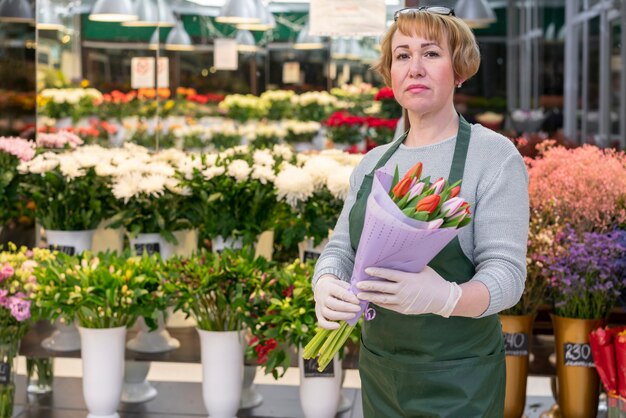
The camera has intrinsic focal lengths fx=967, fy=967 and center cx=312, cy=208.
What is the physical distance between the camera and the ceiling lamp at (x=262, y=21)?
465cm

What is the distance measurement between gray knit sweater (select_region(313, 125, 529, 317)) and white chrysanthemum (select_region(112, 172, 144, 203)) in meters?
1.77

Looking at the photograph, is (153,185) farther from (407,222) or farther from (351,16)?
(407,222)

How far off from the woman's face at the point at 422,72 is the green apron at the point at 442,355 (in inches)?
4.1

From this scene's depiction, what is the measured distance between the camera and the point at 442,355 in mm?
2041

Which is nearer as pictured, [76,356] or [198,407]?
[76,356]

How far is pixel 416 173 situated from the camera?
1826 mm

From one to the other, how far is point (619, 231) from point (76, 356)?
78.9 inches

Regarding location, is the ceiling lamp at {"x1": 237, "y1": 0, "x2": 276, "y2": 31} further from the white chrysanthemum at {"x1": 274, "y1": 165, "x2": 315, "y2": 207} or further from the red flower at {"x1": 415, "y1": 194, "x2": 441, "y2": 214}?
the red flower at {"x1": 415, "y1": 194, "x2": 441, "y2": 214}

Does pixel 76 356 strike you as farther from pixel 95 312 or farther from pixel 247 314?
pixel 247 314

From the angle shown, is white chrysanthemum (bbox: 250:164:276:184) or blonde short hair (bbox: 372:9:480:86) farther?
white chrysanthemum (bbox: 250:164:276:184)

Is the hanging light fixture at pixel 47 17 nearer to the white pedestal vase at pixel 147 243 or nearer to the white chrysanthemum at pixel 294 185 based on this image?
the white pedestal vase at pixel 147 243

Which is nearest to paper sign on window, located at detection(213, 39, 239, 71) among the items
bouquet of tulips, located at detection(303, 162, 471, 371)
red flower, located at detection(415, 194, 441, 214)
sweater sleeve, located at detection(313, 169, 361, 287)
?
sweater sleeve, located at detection(313, 169, 361, 287)

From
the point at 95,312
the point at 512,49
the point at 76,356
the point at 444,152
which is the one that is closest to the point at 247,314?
the point at 95,312

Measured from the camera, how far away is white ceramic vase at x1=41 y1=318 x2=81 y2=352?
149 inches
